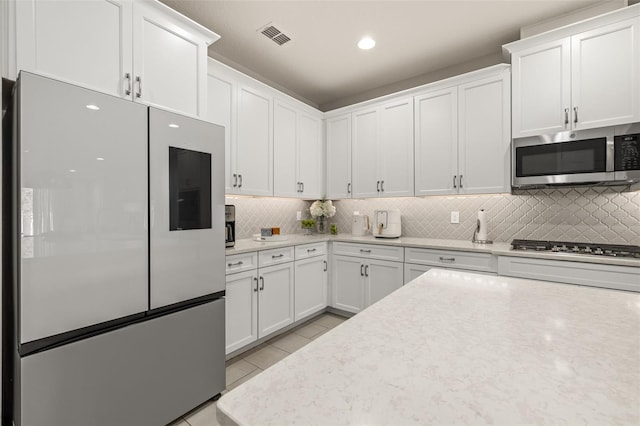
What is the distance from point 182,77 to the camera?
196 centimetres

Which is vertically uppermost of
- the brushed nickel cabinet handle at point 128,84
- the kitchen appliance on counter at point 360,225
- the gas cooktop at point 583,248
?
the brushed nickel cabinet handle at point 128,84

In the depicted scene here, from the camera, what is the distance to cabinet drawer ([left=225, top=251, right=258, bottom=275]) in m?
2.32

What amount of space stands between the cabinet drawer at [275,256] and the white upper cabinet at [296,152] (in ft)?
2.16

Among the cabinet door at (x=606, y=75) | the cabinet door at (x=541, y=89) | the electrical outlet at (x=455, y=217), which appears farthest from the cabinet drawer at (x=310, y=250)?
the cabinet door at (x=606, y=75)

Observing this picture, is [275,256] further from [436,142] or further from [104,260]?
[436,142]

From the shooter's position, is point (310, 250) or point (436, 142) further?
point (310, 250)

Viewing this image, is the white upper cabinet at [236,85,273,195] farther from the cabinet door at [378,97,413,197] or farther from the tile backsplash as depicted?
the cabinet door at [378,97,413,197]

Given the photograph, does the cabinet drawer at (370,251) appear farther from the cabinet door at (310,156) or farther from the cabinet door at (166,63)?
the cabinet door at (166,63)

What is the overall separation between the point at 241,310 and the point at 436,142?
2465 millimetres

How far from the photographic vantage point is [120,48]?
166 cm

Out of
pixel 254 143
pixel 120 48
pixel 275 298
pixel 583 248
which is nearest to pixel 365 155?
pixel 254 143

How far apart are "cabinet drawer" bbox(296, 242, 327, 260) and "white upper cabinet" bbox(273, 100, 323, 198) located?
62 cm

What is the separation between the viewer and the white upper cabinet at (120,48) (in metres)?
1.40

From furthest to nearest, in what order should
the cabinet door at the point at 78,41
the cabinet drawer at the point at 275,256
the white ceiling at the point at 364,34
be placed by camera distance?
the cabinet drawer at the point at 275,256
the white ceiling at the point at 364,34
the cabinet door at the point at 78,41
